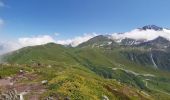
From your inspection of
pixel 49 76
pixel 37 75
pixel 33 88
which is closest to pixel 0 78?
pixel 37 75

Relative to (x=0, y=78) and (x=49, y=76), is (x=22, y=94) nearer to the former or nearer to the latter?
(x=49, y=76)

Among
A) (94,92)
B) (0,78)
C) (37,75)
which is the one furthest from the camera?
(0,78)

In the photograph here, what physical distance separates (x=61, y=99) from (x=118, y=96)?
65.0ft

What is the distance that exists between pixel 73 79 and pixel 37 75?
15483 mm

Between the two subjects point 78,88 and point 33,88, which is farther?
point 33,88

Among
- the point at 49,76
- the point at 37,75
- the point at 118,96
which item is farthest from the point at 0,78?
the point at 118,96

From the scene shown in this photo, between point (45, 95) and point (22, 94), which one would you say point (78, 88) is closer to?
point (45, 95)

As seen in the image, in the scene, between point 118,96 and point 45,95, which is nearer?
point 45,95

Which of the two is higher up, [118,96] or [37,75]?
[37,75]

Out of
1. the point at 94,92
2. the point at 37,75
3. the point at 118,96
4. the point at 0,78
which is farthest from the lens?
the point at 0,78

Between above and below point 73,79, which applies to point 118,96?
below

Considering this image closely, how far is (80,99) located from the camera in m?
49.6

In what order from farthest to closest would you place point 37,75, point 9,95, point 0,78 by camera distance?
point 0,78 < point 37,75 < point 9,95

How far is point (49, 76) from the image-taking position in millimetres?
66188
